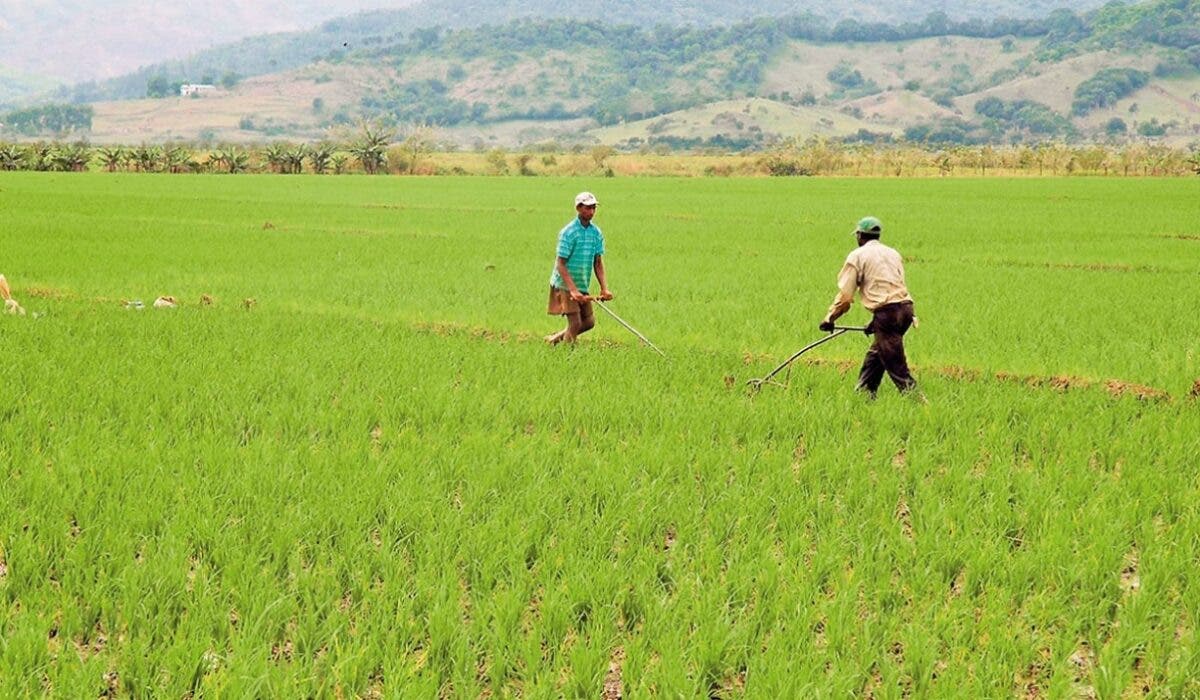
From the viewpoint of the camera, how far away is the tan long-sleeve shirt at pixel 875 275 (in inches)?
242

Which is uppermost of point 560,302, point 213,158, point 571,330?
point 213,158

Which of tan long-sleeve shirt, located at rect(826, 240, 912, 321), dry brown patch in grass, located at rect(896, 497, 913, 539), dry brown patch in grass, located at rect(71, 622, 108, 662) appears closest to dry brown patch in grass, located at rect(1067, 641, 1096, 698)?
dry brown patch in grass, located at rect(896, 497, 913, 539)

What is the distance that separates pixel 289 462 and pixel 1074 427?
4386 millimetres

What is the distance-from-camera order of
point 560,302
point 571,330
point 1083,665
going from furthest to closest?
point 571,330, point 560,302, point 1083,665

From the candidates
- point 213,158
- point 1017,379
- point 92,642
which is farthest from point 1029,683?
point 213,158

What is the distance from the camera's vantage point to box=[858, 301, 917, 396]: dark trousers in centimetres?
618

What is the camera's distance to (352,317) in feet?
33.4

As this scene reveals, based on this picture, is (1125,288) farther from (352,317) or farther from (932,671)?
(932,671)

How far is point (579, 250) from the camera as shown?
7.85 metres

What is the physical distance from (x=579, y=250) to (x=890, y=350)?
2.59 meters

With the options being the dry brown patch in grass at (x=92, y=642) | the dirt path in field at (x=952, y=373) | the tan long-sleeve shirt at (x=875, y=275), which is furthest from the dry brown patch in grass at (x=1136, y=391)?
the dry brown patch in grass at (x=92, y=642)

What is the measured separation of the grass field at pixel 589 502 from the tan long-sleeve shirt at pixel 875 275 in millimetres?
708

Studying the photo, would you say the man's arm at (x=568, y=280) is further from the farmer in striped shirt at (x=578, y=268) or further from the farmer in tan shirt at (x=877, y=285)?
the farmer in tan shirt at (x=877, y=285)

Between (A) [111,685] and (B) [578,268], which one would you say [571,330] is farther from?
(A) [111,685]
